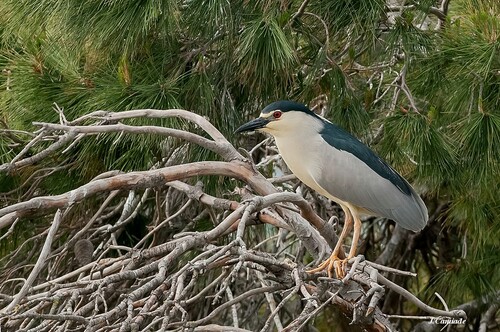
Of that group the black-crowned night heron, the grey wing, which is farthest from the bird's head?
the grey wing

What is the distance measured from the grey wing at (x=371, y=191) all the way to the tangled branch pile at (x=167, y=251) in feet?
0.39

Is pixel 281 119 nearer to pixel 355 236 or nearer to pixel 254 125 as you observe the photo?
pixel 254 125

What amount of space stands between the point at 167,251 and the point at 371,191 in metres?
0.63

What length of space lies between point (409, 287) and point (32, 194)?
1660 mm

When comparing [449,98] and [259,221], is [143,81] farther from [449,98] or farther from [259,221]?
[449,98]

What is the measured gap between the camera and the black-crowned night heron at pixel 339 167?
225cm

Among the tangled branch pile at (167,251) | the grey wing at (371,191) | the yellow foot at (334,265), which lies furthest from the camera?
the grey wing at (371,191)

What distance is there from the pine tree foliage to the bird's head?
3.6 inches

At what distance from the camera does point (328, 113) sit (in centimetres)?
259

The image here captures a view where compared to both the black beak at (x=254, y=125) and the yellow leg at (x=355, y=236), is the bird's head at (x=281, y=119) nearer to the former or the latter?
the black beak at (x=254, y=125)

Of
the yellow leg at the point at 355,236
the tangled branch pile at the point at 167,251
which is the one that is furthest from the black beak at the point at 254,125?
the yellow leg at the point at 355,236

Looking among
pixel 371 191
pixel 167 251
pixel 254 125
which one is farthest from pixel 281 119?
pixel 167 251

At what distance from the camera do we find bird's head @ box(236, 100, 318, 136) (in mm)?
2207

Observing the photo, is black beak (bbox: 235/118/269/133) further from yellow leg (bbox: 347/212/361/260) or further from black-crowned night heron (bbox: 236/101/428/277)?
yellow leg (bbox: 347/212/361/260)
